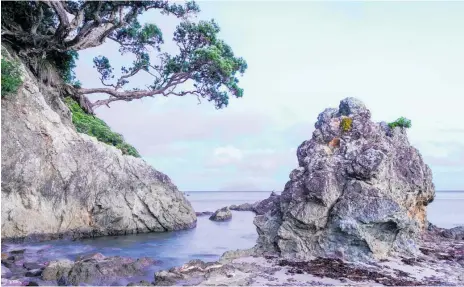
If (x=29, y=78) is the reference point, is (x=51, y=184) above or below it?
below

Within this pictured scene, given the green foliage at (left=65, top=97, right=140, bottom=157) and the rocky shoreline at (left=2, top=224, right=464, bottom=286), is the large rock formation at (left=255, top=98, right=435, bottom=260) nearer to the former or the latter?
the rocky shoreline at (left=2, top=224, right=464, bottom=286)

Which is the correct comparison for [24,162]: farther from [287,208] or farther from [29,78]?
[287,208]

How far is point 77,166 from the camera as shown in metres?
21.9

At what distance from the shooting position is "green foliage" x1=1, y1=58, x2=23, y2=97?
18967 mm

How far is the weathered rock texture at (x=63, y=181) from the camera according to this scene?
63.6 feet

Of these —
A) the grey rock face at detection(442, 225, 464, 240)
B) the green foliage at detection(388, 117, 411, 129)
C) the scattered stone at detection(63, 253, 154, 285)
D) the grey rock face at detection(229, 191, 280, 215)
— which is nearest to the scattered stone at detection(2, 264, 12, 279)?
the scattered stone at detection(63, 253, 154, 285)

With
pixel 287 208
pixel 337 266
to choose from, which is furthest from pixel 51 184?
pixel 337 266

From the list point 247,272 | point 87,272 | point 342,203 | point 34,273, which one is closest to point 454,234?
point 342,203

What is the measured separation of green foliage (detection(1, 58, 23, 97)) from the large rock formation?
41.4 feet

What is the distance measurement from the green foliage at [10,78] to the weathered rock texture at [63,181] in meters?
0.64

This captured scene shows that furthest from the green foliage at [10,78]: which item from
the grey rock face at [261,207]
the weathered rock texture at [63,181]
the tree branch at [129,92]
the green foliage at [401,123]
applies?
the grey rock face at [261,207]

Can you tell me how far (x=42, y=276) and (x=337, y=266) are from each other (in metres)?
8.94

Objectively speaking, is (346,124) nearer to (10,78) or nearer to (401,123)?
(401,123)

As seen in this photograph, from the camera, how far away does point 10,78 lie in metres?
19.1
